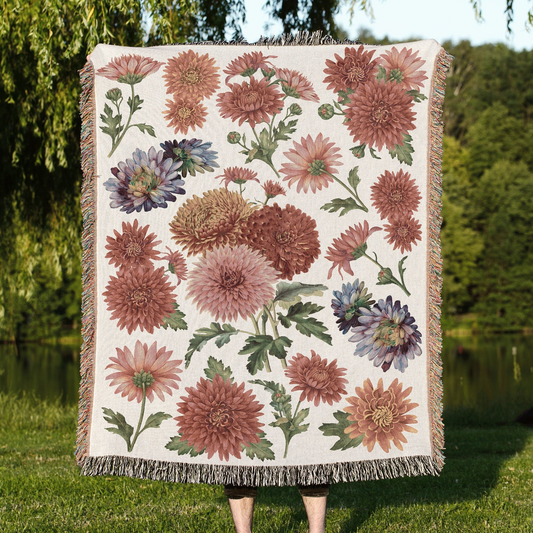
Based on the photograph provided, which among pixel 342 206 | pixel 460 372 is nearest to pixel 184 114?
pixel 342 206

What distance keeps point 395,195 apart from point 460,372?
54.3 feet

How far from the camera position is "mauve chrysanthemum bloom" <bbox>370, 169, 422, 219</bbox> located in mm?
3217

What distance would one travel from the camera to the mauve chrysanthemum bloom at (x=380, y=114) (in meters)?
3.25

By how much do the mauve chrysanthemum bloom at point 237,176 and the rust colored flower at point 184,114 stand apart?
0.88 feet

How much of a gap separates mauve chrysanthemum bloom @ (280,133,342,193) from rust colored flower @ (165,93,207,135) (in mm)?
454

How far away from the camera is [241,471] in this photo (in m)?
3.09

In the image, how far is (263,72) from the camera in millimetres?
3281

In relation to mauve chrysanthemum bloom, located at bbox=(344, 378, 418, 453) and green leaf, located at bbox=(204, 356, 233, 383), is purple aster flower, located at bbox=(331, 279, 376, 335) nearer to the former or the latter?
mauve chrysanthemum bloom, located at bbox=(344, 378, 418, 453)

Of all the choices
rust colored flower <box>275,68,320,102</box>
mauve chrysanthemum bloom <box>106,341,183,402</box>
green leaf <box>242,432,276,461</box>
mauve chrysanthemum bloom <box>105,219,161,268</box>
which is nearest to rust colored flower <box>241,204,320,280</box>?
mauve chrysanthemum bloom <box>105,219,161,268</box>

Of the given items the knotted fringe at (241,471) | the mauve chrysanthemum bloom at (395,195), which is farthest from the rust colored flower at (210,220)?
the knotted fringe at (241,471)

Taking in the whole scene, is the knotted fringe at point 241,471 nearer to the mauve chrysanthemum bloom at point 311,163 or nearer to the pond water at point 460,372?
the mauve chrysanthemum bloom at point 311,163

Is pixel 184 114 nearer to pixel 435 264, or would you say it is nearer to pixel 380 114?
pixel 380 114

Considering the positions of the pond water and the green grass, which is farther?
the pond water

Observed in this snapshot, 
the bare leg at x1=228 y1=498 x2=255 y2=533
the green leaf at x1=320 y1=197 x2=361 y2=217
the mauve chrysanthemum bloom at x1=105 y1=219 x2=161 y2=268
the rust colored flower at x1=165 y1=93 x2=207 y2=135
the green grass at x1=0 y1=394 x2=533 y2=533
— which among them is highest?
the rust colored flower at x1=165 y1=93 x2=207 y2=135
